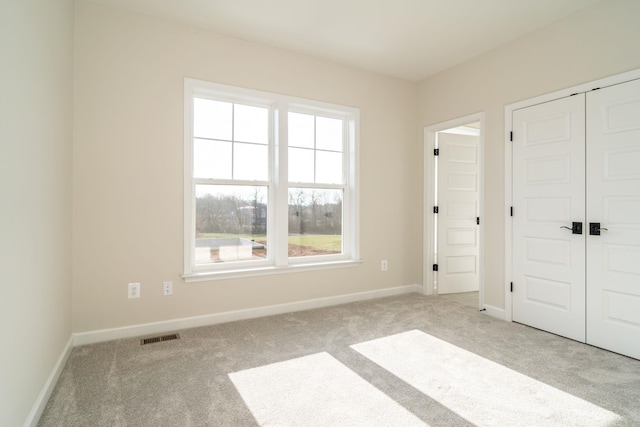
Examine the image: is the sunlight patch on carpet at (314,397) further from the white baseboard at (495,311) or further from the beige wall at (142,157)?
the white baseboard at (495,311)

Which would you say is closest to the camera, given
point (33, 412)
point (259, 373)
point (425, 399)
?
point (33, 412)

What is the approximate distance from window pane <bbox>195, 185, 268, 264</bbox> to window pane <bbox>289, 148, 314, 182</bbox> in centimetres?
39

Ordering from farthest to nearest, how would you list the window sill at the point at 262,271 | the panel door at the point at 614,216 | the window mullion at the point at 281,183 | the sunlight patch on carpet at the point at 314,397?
the window mullion at the point at 281,183 → the window sill at the point at 262,271 → the panel door at the point at 614,216 → the sunlight patch on carpet at the point at 314,397

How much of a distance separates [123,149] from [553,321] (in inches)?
166

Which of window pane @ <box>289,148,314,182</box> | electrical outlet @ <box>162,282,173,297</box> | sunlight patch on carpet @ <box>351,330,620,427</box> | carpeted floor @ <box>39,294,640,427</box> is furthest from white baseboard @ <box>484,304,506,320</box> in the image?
electrical outlet @ <box>162,282,173,297</box>

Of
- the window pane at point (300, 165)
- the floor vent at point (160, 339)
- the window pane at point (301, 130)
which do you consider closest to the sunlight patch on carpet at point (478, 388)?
the floor vent at point (160, 339)

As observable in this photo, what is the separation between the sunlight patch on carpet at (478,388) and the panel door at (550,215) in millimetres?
1114

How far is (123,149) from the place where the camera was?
2916mm

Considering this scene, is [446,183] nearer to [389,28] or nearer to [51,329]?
[389,28]

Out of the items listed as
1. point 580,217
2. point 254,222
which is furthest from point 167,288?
point 580,217

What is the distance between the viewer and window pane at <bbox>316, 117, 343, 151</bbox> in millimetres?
4020

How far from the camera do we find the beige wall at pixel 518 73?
268cm

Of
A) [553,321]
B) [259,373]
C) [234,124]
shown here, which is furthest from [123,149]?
[553,321]

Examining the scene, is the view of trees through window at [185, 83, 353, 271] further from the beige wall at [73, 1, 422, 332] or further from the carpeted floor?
the carpeted floor
